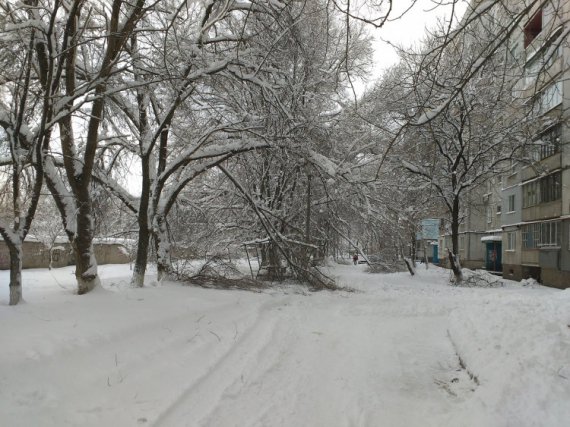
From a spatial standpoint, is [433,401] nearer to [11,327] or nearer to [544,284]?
[11,327]

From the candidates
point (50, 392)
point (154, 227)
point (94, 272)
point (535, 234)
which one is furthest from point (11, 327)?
point (535, 234)

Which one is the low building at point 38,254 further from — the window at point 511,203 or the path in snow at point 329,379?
the window at point 511,203

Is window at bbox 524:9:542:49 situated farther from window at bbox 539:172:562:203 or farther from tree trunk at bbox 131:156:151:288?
tree trunk at bbox 131:156:151:288

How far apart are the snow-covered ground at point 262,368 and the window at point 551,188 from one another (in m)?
17.0

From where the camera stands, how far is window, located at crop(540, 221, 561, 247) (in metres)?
22.4

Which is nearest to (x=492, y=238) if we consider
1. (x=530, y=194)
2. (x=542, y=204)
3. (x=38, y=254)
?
(x=530, y=194)

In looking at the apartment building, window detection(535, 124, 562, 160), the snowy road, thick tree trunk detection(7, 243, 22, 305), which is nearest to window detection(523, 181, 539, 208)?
the apartment building

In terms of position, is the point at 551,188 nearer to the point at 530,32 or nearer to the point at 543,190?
the point at 543,190

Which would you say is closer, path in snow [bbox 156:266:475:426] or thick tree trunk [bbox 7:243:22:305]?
path in snow [bbox 156:266:475:426]

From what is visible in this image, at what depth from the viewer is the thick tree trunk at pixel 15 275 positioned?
266 inches

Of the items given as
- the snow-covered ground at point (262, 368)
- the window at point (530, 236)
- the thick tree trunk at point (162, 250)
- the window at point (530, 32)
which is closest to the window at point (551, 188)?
the window at point (530, 236)

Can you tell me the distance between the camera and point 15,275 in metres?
6.84

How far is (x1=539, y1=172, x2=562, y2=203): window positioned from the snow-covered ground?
17.0 metres

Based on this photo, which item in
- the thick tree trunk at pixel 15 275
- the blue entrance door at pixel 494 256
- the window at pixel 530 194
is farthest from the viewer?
the blue entrance door at pixel 494 256
